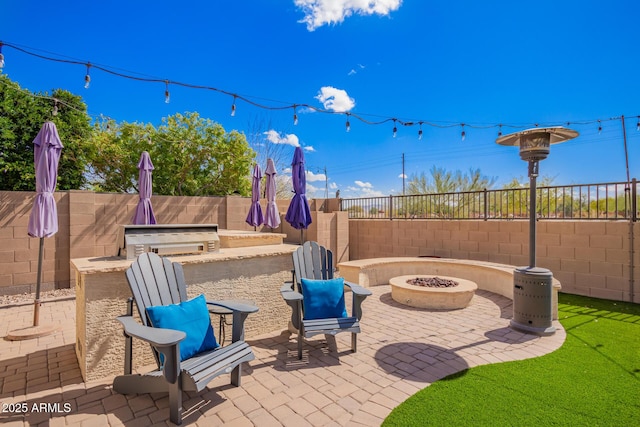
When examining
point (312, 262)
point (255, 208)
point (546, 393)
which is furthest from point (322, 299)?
point (255, 208)

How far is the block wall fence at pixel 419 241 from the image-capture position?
5172 millimetres

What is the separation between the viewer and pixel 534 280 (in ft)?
11.9

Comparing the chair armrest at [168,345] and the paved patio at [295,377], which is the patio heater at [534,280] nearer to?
the paved patio at [295,377]

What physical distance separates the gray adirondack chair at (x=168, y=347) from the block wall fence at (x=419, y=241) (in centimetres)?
281

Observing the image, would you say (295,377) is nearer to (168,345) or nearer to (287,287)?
(287,287)

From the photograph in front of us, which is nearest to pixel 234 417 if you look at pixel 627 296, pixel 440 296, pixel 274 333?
pixel 274 333

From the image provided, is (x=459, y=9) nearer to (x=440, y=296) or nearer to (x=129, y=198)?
(x=440, y=296)

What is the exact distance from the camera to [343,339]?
3.53m

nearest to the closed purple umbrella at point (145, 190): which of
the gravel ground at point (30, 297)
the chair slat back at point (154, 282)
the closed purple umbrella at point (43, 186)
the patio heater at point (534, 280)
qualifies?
A: the gravel ground at point (30, 297)

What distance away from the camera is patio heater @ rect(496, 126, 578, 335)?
3609 millimetres

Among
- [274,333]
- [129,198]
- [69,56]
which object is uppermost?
[69,56]

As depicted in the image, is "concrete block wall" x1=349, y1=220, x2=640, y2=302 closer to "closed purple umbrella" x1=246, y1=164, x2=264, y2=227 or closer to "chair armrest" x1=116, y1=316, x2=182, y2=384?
"closed purple umbrella" x1=246, y1=164, x2=264, y2=227

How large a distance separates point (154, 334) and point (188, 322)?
387 millimetres

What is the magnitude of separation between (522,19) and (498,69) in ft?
7.28
